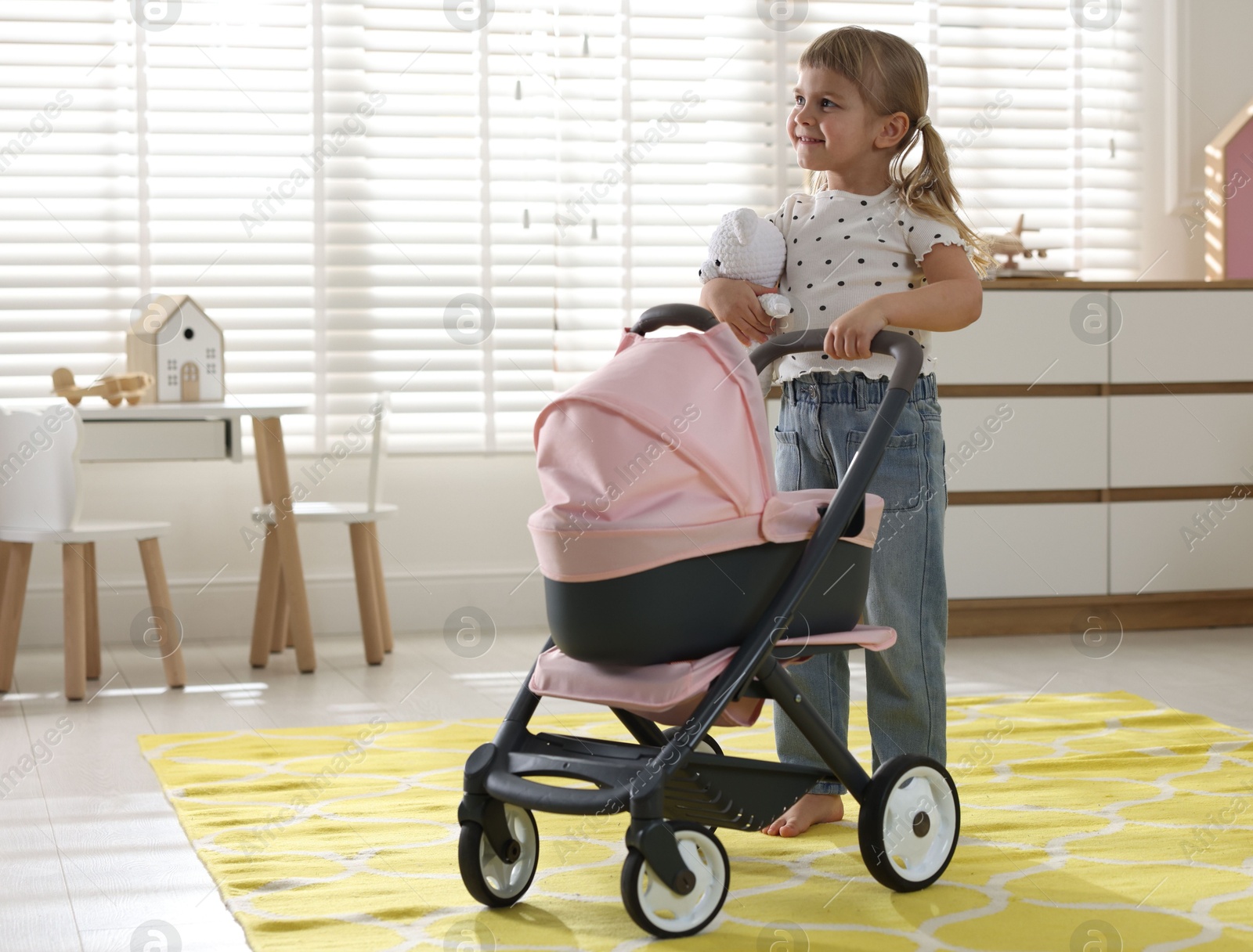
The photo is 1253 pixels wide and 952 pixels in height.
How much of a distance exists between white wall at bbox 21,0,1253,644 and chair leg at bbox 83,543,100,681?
0.51 metres

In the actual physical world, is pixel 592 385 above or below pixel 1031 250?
below

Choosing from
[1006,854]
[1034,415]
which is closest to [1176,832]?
[1006,854]

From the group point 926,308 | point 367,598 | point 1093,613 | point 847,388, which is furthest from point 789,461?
point 1093,613

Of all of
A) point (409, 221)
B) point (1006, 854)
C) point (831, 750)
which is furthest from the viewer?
point (409, 221)

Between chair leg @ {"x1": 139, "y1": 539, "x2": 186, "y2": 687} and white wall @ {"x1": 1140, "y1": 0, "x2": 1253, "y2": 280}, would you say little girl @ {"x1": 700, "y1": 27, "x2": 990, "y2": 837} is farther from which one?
white wall @ {"x1": 1140, "y1": 0, "x2": 1253, "y2": 280}

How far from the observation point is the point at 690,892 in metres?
1.59

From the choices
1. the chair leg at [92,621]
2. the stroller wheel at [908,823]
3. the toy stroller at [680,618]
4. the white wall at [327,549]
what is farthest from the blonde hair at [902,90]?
the white wall at [327,549]

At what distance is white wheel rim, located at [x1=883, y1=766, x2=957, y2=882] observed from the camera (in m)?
1.74

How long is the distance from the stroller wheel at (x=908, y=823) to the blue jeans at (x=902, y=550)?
0.67 ft

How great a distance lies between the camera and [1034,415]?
3930 millimetres

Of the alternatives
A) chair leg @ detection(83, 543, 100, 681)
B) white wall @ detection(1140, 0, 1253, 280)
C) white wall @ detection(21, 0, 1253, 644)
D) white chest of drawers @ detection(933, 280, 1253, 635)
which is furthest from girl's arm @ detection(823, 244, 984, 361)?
white wall @ detection(1140, 0, 1253, 280)

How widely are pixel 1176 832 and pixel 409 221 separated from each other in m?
2.95

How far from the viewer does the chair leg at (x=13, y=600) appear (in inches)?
131

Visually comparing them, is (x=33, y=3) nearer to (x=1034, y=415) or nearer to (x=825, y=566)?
(x=1034, y=415)
